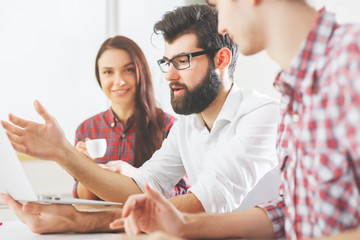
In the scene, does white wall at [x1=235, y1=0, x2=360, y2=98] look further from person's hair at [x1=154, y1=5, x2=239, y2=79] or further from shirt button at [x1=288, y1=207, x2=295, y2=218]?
shirt button at [x1=288, y1=207, x2=295, y2=218]

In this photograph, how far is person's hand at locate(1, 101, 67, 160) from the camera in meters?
1.37

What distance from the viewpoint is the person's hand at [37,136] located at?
1370 mm

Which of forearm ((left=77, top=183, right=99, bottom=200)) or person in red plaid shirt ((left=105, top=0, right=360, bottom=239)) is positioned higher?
person in red plaid shirt ((left=105, top=0, right=360, bottom=239))

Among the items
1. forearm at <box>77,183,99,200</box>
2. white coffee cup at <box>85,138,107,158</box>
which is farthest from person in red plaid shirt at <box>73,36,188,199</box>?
white coffee cup at <box>85,138,107,158</box>

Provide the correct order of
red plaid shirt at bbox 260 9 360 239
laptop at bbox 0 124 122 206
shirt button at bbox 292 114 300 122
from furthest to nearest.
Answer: laptop at bbox 0 124 122 206, shirt button at bbox 292 114 300 122, red plaid shirt at bbox 260 9 360 239

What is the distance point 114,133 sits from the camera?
2.78 metres

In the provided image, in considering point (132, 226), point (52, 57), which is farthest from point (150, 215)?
point (52, 57)

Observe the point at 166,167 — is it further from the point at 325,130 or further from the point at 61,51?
the point at 61,51

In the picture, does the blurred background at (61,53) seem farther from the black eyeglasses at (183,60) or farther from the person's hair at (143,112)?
the black eyeglasses at (183,60)

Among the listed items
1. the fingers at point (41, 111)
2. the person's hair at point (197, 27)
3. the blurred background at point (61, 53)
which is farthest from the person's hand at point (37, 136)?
the blurred background at point (61, 53)

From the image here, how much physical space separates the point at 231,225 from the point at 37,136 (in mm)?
740

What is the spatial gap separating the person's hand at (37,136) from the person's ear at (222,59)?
0.89 meters

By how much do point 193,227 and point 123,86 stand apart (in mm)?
1869

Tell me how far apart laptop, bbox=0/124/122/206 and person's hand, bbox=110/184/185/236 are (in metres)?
0.21
